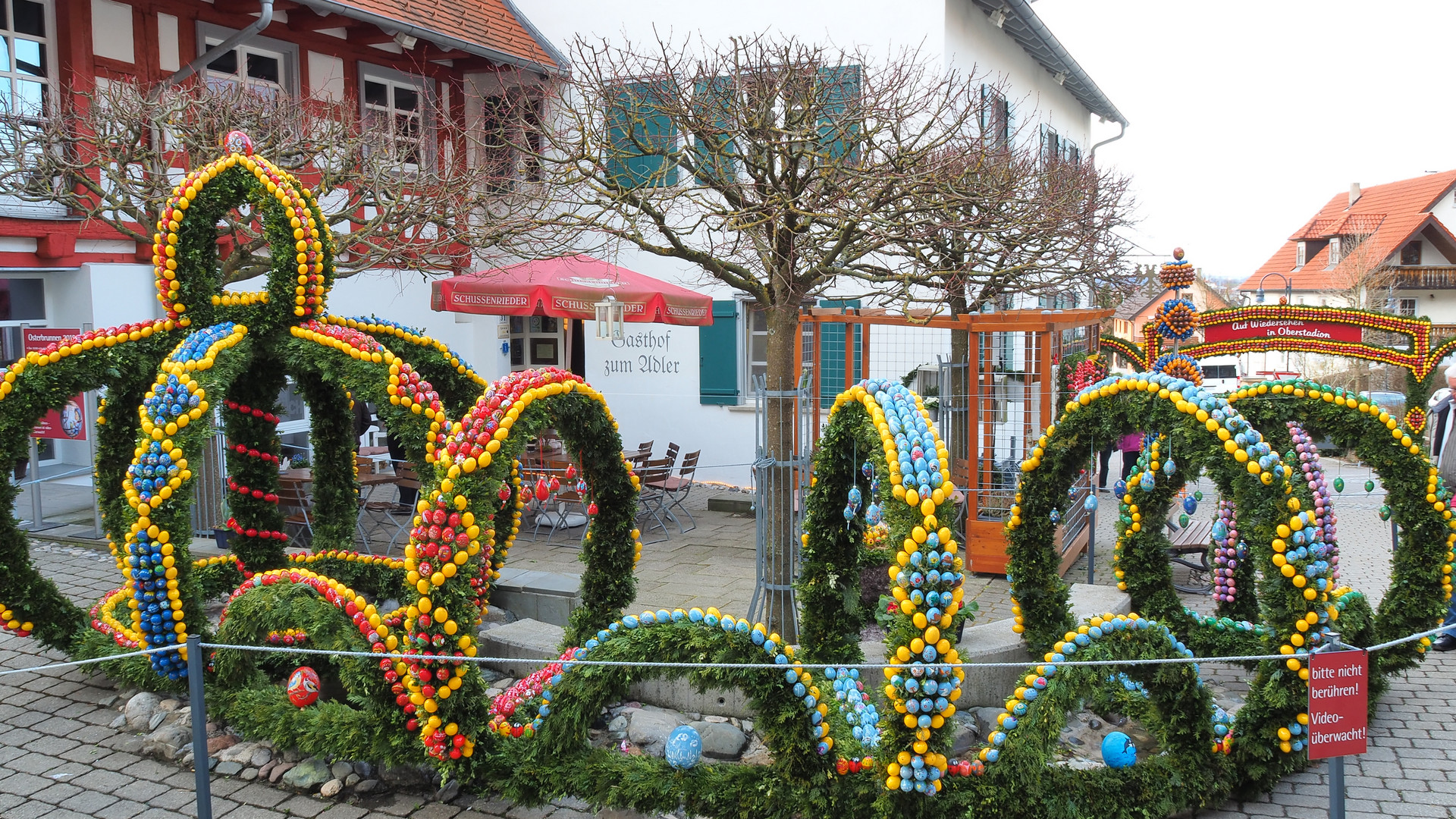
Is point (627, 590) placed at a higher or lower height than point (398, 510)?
higher

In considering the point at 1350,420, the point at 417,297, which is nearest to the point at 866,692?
the point at 1350,420

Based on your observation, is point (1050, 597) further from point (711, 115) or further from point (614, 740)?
point (711, 115)

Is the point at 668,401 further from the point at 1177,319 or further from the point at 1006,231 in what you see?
the point at 1177,319

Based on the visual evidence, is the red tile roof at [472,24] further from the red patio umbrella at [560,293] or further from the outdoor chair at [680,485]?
the outdoor chair at [680,485]

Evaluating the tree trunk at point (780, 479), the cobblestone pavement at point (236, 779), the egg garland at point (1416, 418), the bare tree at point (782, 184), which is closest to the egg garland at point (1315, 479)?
the cobblestone pavement at point (236, 779)

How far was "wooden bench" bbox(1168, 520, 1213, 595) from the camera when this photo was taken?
8.34 m

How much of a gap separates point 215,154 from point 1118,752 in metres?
8.27

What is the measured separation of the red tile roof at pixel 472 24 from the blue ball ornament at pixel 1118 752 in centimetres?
999

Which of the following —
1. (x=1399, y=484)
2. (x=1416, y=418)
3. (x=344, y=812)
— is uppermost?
(x=1399, y=484)

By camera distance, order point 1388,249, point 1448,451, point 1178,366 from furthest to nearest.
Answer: point 1388,249
point 1178,366
point 1448,451

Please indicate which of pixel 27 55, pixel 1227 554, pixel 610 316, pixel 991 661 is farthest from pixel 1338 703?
pixel 27 55

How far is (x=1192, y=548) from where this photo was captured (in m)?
8.32

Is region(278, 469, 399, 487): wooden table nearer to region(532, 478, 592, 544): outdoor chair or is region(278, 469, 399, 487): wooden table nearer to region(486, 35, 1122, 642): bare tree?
region(532, 478, 592, 544): outdoor chair

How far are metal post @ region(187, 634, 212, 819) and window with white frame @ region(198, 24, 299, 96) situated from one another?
885 centimetres
